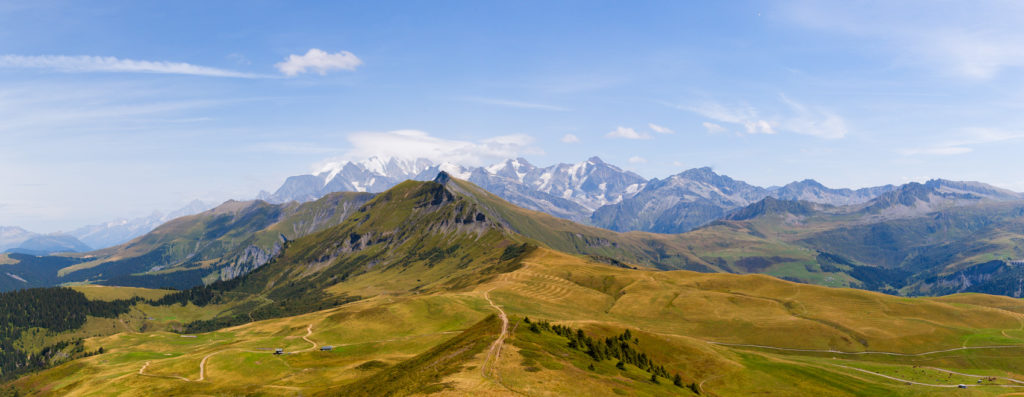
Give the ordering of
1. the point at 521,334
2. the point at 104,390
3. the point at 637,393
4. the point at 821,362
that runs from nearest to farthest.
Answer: the point at 637,393 < the point at 521,334 < the point at 104,390 < the point at 821,362

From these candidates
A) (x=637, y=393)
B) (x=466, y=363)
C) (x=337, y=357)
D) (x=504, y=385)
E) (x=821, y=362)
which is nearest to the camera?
(x=504, y=385)

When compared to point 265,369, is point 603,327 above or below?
above

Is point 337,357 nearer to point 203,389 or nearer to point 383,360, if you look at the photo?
point 383,360

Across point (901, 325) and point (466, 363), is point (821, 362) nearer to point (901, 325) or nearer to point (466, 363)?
point (901, 325)

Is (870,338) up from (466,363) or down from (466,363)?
down

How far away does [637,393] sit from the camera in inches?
3327

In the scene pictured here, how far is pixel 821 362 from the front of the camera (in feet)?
541

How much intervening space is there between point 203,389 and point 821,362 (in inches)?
7674

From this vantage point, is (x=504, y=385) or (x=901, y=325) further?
(x=901, y=325)

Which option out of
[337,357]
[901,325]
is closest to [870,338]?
[901,325]

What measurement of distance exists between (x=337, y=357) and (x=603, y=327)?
9978 cm

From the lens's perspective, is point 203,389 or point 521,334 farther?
point 203,389

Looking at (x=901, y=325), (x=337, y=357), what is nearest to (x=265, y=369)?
(x=337, y=357)

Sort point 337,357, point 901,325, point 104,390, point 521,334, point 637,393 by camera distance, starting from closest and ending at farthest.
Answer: point 637,393 < point 521,334 < point 104,390 < point 337,357 < point 901,325
